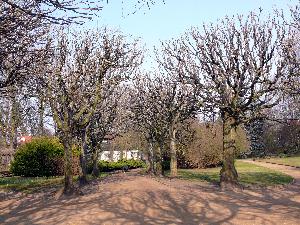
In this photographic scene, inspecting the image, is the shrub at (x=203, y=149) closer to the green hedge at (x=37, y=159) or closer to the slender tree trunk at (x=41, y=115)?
the green hedge at (x=37, y=159)

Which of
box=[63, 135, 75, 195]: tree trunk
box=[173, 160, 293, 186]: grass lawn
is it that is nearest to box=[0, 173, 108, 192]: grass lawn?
box=[63, 135, 75, 195]: tree trunk

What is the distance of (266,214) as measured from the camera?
1148 centimetres

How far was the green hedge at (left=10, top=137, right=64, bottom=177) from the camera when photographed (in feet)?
101

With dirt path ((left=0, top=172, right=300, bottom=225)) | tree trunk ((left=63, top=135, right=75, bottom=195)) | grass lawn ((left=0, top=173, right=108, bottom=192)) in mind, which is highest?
tree trunk ((left=63, top=135, right=75, bottom=195))

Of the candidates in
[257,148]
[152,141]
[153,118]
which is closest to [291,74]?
[153,118]

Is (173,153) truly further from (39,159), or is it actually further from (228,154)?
(39,159)

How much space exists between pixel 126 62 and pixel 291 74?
31.4ft

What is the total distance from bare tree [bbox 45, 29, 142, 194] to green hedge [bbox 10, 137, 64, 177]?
33.8ft

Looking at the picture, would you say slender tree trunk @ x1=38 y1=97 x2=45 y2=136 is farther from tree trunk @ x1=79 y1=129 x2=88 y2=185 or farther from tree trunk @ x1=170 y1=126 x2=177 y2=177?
tree trunk @ x1=170 y1=126 x2=177 y2=177

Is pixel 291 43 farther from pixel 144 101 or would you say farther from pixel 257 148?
pixel 257 148

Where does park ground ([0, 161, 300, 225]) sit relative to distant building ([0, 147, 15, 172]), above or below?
below

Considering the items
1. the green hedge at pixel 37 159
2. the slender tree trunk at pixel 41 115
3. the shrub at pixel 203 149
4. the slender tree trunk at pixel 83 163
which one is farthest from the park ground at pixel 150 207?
the shrub at pixel 203 149

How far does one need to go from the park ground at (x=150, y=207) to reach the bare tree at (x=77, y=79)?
2.13 m

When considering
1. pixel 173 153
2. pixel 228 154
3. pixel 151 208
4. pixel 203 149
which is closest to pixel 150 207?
pixel 151 208
